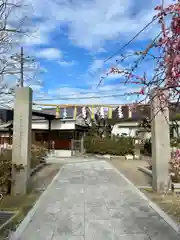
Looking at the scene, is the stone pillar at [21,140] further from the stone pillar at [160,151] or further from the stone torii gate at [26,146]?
the stone pillar at [160,151]

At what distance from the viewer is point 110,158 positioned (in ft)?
59.3

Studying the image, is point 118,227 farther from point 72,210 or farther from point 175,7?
point 175,7

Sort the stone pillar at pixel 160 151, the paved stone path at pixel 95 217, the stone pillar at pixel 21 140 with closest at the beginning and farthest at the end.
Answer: the paved stone path at pixel 95 217 → the stone pillar at pixel 21 140 → the stone pillar at pixel 160 151

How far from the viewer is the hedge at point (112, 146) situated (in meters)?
18.4

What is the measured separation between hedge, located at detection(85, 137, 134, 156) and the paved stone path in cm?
1149

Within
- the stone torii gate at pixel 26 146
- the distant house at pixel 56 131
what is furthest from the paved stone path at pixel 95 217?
the distant house at pixel 56 131

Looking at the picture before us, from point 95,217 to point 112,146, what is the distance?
14270 mm

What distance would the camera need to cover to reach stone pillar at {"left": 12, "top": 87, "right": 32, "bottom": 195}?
20.3 feet

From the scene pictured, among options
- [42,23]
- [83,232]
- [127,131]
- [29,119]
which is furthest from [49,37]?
[127,131]

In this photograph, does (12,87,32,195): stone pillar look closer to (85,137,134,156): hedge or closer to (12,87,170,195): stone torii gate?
(12,87,170,195): stone torii gate

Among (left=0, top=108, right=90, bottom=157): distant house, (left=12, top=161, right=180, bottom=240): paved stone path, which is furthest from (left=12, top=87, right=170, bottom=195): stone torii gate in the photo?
(left=0, top=108, right=90, bottom=157): distant house

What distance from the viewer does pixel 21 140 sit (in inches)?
251

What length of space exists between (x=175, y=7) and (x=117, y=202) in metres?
4.75

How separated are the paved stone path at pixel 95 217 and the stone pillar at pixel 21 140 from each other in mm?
777
